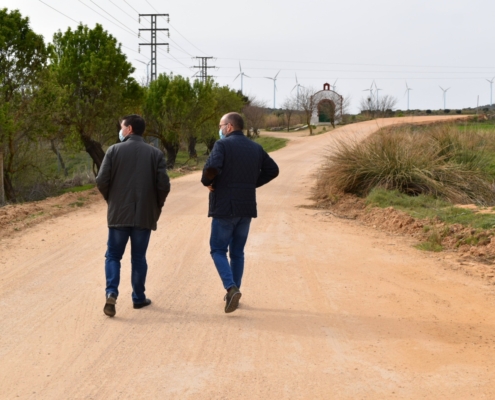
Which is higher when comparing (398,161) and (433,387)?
(398,161)

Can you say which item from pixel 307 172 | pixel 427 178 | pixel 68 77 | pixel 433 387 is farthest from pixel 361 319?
pixel 68 77

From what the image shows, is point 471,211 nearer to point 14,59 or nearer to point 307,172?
point 307,172

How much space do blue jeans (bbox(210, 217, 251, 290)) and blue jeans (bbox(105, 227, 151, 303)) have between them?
0.68 metres

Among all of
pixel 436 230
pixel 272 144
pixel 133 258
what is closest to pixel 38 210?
pixel 133 258

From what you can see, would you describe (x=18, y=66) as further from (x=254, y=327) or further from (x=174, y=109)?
(x=254, y=327)

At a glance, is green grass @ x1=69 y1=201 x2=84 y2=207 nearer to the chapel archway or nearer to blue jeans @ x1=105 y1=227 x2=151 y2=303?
blue jeans @ x1=105 y1=227 x2=151 y2=303

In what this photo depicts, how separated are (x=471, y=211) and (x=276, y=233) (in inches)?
151

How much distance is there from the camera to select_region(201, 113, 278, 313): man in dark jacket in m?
6.46

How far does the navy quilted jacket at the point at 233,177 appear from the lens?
651 centimetres

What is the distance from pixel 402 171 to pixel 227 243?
10.3 metres

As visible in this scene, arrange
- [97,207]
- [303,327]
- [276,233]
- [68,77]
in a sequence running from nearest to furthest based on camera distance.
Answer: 1. [303,327]
2. [276,233]
3. [97,207]
4. [68,77]

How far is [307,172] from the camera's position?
24953 millimetres

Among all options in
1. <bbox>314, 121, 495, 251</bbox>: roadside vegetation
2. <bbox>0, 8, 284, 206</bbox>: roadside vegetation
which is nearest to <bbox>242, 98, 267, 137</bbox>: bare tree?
<bbox>0, 8, 284, 206</bbox>: roadside vegetation

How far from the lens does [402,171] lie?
16.1 meters
